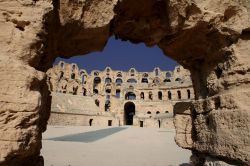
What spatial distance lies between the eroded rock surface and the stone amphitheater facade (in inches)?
1065

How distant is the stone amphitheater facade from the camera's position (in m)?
34.9

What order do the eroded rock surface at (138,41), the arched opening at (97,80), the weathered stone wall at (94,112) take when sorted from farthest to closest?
the arched opening at (97,80) < the weathered stone wall at (94,112) < the eroded rock surface at (138,41)

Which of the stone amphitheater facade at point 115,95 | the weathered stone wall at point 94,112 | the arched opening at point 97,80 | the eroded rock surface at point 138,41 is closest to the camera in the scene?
the eroded rock surface at point 138,41

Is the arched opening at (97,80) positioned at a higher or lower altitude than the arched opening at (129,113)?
higher

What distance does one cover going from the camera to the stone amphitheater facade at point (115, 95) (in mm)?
34903

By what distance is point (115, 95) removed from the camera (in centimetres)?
4916

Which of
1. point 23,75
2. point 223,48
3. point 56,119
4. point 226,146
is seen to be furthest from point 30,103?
point 56,119

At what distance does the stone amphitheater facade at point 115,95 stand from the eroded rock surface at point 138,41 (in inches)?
1065

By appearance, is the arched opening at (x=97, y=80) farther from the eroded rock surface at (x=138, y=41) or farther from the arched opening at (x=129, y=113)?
the eroded rock surface at (x=138, y=41)

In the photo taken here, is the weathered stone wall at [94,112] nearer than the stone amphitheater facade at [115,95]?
Yes

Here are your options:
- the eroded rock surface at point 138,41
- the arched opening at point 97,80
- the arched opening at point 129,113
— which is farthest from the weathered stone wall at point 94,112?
the eroded rock surface at point 138,41

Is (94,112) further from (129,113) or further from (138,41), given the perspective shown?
(138,41)

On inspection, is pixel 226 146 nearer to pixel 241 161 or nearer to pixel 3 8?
pixel 241 161

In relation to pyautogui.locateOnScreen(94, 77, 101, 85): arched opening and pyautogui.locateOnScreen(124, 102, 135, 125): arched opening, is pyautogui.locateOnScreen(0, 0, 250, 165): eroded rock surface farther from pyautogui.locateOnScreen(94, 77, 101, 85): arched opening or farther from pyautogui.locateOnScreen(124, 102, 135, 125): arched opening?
pyautogui.locateOnScreen(94, 77, 101, 85): arched opening
